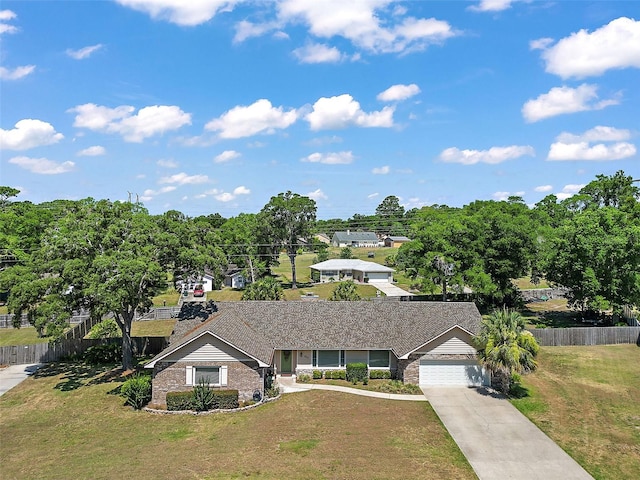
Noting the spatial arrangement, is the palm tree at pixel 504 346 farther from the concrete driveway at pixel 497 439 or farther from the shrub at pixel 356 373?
the shrub at pixel 356 373

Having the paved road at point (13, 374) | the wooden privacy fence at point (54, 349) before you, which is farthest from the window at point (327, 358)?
the paved road at point (13, 374)

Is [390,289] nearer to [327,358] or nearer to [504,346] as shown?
[327,358]

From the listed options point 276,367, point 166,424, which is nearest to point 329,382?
point 276,367

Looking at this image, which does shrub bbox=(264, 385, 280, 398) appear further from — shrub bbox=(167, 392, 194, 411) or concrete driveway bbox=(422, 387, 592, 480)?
concrete driveway bbox=(422, 387, 592, 480)

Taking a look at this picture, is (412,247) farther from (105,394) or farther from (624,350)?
(105,394)

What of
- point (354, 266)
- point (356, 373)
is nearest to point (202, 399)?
point (356, 373)
